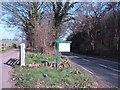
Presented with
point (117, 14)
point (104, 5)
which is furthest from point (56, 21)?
point (104, 5)

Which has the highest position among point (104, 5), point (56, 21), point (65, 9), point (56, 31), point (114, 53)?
point (104, 5)

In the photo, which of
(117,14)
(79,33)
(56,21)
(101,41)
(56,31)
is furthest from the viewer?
(79,33)

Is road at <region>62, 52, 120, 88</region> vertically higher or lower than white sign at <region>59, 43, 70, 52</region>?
lower

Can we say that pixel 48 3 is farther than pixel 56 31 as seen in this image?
Yes

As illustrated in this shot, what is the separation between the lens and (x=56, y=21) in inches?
949

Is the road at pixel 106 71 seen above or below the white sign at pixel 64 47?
below

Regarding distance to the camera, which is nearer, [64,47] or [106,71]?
[64,47]

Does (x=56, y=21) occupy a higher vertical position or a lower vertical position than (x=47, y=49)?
higher

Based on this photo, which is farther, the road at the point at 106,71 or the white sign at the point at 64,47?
the white sign at the point at 64,47

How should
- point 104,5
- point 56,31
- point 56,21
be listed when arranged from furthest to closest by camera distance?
point 104,5 < point 56,21 < point 56,31

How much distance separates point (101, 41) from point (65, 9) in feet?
47.2

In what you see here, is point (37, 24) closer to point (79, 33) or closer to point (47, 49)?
point (47, 49)

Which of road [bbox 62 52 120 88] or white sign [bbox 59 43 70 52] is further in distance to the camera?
white sign [bbox 59 43 70 52]

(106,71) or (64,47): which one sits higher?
(64,47)
